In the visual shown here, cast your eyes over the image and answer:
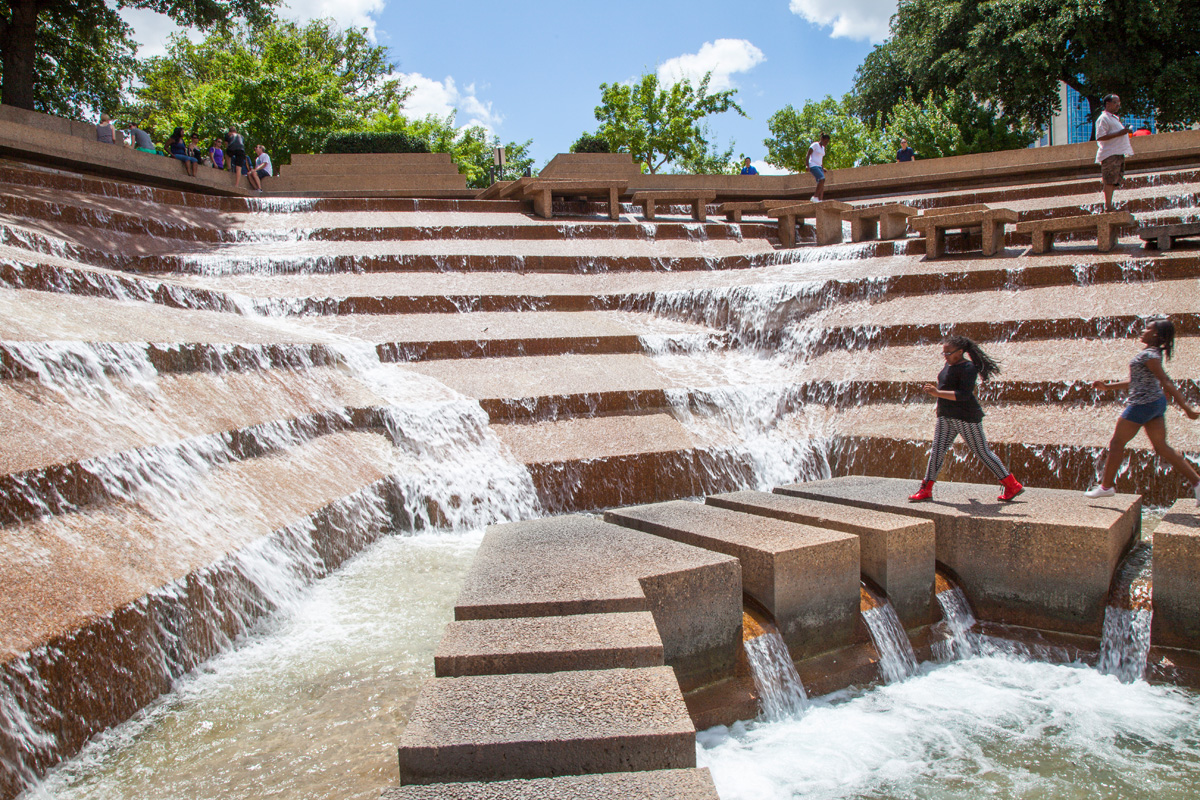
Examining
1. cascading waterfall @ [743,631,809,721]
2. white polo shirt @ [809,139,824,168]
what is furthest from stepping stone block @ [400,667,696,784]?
white polo shirt @ [809,139,824,168]

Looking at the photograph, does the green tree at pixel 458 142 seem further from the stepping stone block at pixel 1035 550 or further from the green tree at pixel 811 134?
the stepping stone block at pixel 1035 550

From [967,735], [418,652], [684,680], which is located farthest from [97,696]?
[967,735]

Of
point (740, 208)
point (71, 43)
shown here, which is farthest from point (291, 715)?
point (71, 43)

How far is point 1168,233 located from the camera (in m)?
9.39

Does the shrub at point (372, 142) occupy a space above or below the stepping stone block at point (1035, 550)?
above

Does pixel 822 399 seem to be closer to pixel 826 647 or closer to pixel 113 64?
pixel 826 647

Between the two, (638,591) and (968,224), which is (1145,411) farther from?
(968,224)

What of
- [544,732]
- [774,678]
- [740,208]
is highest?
[740,208]

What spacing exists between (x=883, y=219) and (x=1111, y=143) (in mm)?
3148

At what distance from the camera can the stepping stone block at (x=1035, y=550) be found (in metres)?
4.84

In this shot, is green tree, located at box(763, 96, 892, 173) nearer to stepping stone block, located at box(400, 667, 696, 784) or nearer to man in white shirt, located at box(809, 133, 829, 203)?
man in white shirt, located at box(809, 133, 829, 203)

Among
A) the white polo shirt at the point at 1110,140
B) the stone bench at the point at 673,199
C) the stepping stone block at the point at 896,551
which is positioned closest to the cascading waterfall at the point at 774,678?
the stepping stone block at the point at 896,551

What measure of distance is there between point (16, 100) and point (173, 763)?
18.4 metres

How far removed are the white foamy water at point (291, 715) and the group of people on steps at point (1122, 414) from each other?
364 cm
